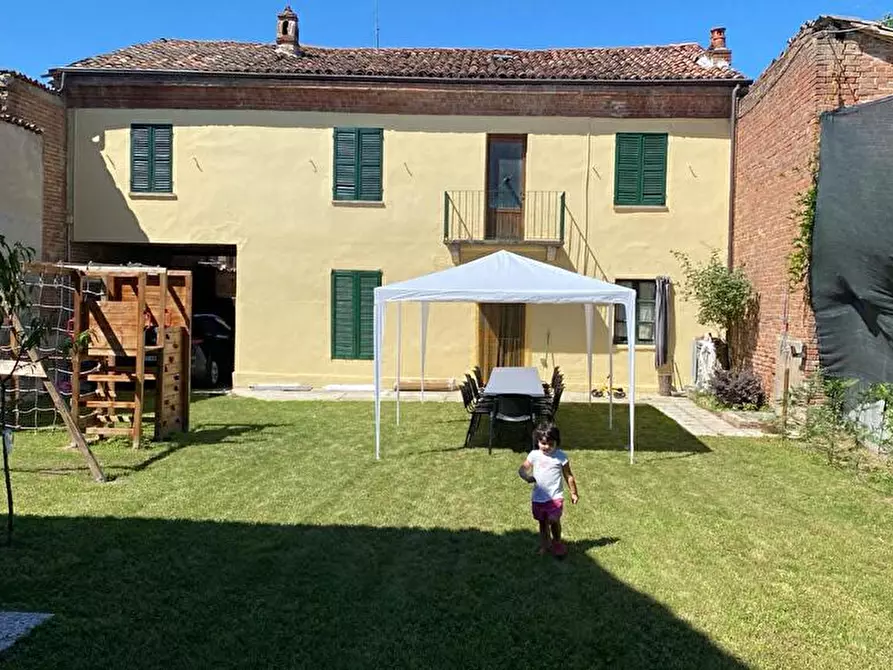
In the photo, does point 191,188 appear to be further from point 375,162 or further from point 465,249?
point 465,249

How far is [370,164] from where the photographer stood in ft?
42.1

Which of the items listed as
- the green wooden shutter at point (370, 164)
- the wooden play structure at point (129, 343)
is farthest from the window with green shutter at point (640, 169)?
the wooden play structure at point (129, 343)

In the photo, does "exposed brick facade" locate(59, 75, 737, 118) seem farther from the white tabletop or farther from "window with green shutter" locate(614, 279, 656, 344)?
the white tabletop

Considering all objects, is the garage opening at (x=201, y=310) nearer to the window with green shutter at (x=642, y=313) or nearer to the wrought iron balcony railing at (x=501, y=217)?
the wrought iron balcony railing at (x=501, y=217)

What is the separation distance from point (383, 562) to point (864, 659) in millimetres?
2657

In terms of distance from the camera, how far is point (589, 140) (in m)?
12.7

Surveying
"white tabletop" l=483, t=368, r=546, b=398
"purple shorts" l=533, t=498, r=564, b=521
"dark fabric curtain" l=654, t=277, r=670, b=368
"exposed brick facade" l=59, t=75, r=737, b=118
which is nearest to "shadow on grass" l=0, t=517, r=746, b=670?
"purple shorts" l=533, t=498, r=564, b=521

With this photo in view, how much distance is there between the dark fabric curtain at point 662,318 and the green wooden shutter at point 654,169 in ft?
5.10

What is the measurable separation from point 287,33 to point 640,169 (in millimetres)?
7775

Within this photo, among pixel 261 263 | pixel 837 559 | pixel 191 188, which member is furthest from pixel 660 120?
pixel 837 559

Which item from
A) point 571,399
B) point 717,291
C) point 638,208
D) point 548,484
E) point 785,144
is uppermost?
point 785,144

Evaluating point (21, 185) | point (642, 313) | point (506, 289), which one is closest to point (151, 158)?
point (21, 185)

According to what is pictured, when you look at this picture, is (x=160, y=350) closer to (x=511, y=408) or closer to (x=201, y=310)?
(x=511, y=408)

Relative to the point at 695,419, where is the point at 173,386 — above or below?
above
